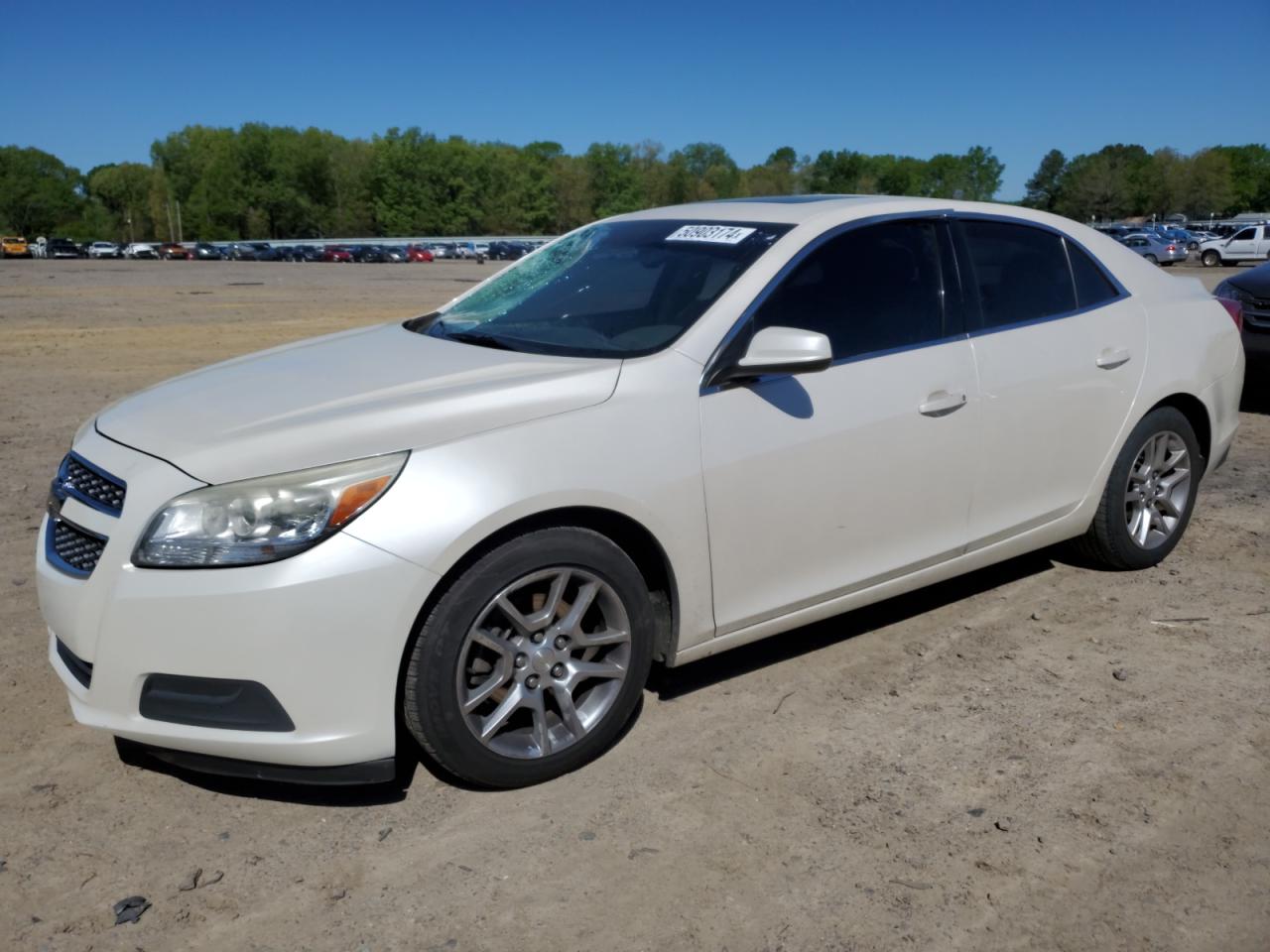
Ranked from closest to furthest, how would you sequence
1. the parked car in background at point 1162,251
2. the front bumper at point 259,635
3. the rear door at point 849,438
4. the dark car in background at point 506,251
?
the front bumper at point 259,635 < the rear door at point 849,438 < the parked car in background at point 1162,251 < the dark car in background at point 506,251

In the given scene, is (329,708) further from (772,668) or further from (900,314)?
(900,314)

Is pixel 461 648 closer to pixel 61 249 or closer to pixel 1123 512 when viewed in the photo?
pixel 1123 512

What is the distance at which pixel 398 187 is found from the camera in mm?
136625

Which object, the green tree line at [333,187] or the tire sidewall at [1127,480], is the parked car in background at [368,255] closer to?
the green tree line at [333,187]

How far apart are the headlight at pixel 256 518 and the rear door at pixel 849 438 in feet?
3.69

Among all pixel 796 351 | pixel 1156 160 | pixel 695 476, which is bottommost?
pixel 695 476

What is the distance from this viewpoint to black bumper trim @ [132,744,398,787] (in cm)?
302

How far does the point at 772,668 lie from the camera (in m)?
4.24

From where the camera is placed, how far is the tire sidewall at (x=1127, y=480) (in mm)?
4859

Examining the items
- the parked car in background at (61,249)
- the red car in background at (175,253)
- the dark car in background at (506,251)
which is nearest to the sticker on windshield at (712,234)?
the dark car in background at (506,251)

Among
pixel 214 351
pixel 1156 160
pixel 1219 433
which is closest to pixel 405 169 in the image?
pixel 1156 160

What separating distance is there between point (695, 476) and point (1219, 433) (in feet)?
10.4

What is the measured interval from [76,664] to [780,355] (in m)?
2.26

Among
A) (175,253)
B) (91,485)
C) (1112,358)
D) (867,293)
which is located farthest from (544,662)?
(175,253)
